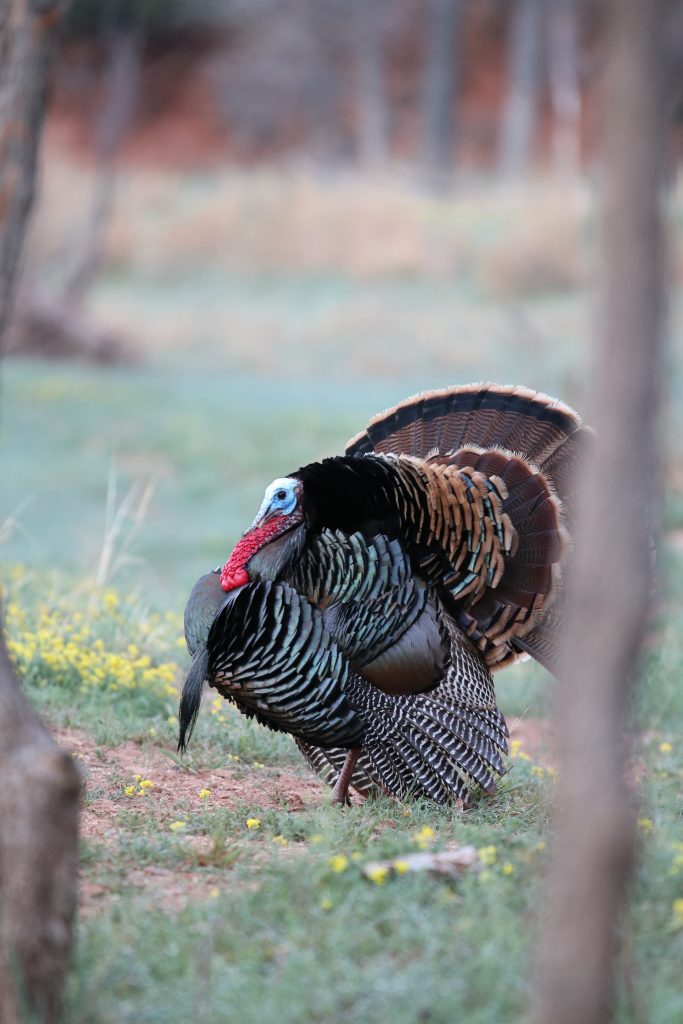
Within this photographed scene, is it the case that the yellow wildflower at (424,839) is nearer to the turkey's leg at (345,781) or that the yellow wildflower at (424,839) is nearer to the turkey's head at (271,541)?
the turkey's leg at (345,781)

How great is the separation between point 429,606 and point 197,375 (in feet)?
38.5

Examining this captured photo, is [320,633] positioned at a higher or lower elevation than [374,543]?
lower

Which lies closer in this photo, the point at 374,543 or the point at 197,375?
the point at 374,543

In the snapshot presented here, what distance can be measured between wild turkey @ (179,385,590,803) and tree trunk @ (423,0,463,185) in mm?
23606

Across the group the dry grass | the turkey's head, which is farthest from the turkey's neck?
the dry grass

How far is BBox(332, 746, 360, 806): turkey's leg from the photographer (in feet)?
13.5

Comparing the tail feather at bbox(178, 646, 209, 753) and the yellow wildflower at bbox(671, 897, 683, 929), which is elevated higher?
the tail feather at bbox(178, 646, 209, 753)

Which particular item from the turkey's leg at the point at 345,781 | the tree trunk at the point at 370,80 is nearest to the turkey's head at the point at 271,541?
the turkey's leg at the point at 345,781

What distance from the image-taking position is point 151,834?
3568 mm

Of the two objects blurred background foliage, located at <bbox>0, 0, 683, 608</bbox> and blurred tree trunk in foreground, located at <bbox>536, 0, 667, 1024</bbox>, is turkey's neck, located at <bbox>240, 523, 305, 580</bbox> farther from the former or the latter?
blurred tree trunk in foreground, located at <bbox>536, 0, 667, 1024</bbox>

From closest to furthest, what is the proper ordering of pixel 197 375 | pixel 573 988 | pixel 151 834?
pixel 573 988 < pixel 151 834 < pixel 197 375

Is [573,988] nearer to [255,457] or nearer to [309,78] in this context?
[255,457]

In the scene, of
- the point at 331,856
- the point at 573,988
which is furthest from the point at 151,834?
the point at 573,988

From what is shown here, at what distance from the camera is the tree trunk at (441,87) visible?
89.9ft
